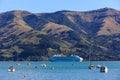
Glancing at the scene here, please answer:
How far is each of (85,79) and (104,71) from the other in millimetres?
47096

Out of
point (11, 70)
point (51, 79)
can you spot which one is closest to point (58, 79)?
point (51, 79)

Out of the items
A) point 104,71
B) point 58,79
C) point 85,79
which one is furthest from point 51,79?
point 104,71

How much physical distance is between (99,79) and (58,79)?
10500 millimetres

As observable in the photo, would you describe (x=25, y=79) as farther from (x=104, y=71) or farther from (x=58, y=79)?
(x=104, y=71)

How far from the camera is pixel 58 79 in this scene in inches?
4045

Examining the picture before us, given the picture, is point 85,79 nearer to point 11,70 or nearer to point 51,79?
point 51,79

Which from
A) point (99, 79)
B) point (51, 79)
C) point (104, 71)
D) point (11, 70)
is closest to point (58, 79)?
point (51, 79)

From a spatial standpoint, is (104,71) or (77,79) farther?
(104,71)

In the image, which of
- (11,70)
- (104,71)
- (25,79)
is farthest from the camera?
(11,70)

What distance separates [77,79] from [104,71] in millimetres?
48369

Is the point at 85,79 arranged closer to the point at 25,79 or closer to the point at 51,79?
the point at 51,79

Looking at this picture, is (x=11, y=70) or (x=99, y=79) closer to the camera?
(x=99, y=79)

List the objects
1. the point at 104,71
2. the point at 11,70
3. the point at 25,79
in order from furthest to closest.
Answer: the point at 11,70 < the point at 104,71 < the point at 25,79

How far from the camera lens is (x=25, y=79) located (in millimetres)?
100625
